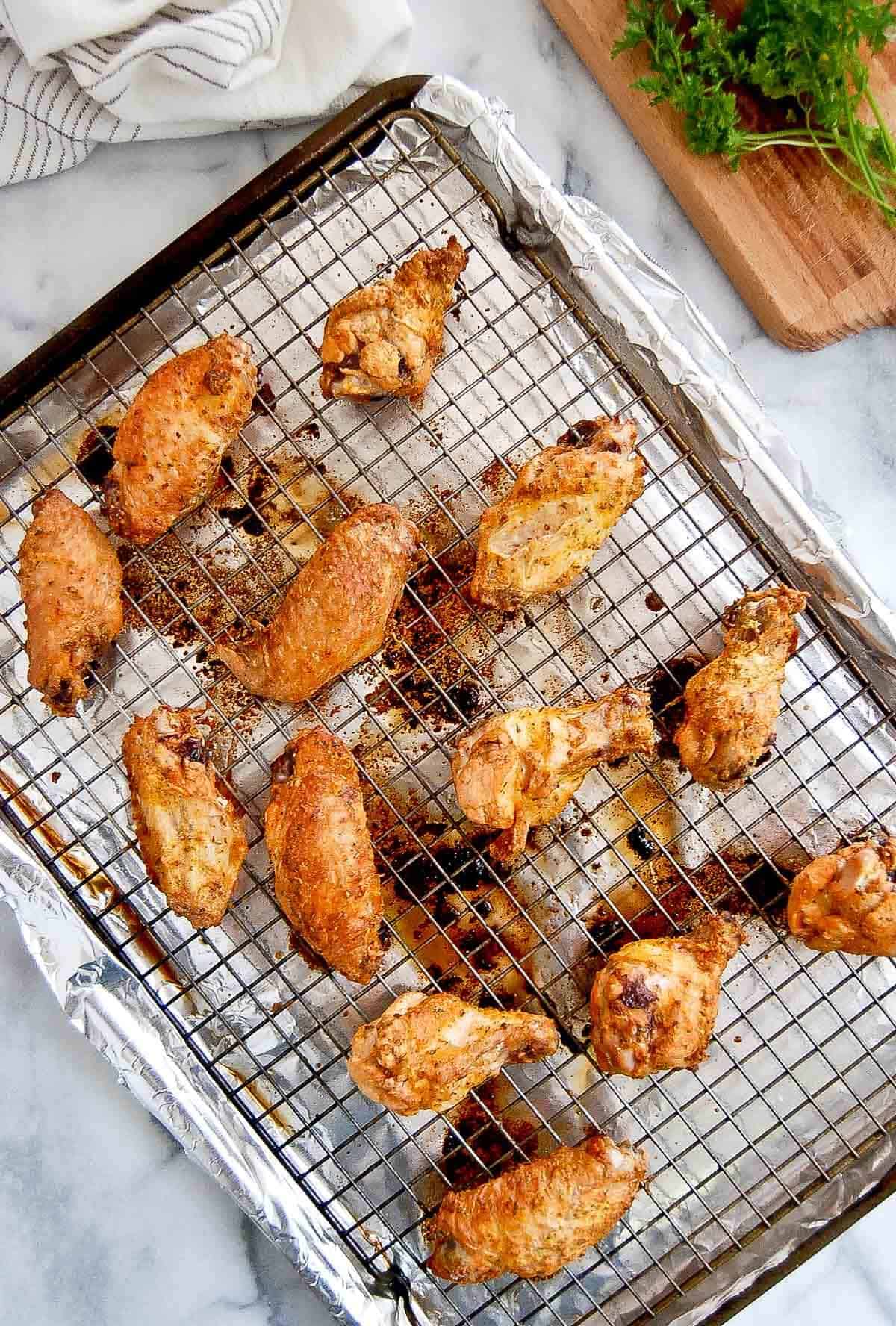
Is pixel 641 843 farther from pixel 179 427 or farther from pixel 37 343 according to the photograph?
pixel 37 343

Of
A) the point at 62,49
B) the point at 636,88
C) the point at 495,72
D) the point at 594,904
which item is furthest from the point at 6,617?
the point at 636,88

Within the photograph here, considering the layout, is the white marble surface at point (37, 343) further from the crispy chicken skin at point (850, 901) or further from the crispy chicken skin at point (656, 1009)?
the crispy chicken skin at point (656, 1009)

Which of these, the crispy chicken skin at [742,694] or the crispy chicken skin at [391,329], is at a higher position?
the crispy chicken skin at [391,329]

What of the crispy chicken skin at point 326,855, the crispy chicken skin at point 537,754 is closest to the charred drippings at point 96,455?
the crispy chicken skin at point 326,855

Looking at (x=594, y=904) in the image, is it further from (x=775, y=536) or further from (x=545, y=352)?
(x=545, y=352)

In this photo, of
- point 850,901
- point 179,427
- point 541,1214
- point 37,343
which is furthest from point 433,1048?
point 37,343

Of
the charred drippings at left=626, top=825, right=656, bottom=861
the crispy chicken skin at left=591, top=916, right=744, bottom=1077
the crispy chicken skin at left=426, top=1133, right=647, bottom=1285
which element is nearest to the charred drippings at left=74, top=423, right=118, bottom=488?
the charred drippings at left=626, top=825, right=656, bottom=861

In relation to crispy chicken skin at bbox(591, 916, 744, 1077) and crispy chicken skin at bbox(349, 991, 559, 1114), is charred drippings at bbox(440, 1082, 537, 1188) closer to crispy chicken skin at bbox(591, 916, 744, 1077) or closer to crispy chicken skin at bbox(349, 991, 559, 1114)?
crispy chicken skin at bbox(349, 991, 559, 1114)
